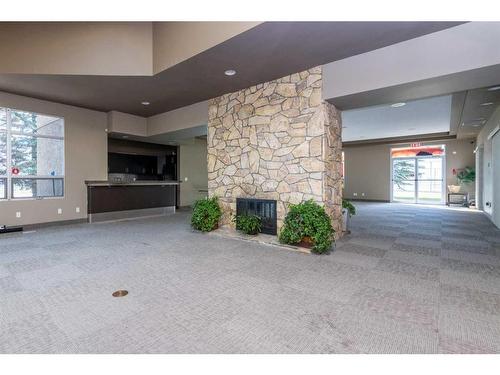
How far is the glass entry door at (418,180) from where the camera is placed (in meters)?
10.9

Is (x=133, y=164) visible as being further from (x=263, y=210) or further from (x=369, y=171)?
(x=369, y=171)

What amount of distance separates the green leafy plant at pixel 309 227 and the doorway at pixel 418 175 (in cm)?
950

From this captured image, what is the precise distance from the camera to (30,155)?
232 inches

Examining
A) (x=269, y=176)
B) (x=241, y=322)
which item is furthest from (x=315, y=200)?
(x=241, y=322)

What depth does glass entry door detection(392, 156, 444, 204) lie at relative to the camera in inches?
429

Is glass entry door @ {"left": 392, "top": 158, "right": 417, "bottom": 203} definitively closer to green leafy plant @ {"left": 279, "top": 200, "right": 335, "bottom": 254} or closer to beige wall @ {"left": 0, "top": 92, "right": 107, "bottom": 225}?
green leafy plant @ {"left": 279, "top": 200, "right": 335, "bottom": 254}

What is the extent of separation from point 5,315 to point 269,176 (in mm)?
3933

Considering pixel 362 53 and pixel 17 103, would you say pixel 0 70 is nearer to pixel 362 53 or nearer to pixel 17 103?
pixel 17 103

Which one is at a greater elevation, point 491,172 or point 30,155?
point 30,155

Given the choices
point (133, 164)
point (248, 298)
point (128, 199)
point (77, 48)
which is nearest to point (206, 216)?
point (248, 298)

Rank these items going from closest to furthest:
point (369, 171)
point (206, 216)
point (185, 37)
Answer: point (185, 37) → point (206, 216) → point (369, 171)

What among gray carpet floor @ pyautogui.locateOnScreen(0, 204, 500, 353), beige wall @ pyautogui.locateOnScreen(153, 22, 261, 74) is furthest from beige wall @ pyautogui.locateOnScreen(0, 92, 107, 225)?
beige wall @ pyautogui.locateOnScreen(153, 22, 261, 74)

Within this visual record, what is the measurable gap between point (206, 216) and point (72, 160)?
4058 mm

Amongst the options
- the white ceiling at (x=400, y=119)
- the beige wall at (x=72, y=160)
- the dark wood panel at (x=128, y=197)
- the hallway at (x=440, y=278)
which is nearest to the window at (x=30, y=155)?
the beige wall at (x=72, y=160)
